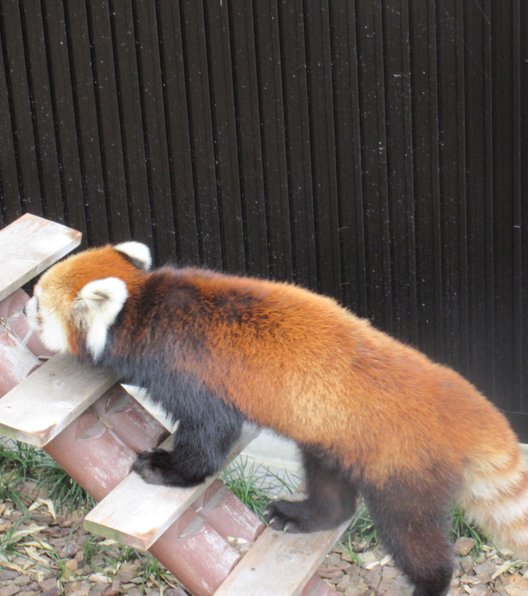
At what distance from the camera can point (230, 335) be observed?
2885mm

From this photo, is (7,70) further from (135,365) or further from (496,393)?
(496,393)

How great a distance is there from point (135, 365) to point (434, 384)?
881 mm

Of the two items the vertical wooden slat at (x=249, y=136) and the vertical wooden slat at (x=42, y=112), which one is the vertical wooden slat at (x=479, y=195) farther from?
the vertical wooden slat at (x=42, y=112)

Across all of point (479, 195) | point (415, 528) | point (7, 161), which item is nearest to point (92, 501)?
point (7, 161)

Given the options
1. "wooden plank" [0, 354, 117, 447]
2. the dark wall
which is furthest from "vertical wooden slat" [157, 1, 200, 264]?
"wooden plank" [0, 354, 117, 447]

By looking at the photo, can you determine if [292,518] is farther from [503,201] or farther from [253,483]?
[503,201]

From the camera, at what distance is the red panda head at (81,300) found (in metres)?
2.88

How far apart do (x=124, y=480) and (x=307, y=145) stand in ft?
5.89

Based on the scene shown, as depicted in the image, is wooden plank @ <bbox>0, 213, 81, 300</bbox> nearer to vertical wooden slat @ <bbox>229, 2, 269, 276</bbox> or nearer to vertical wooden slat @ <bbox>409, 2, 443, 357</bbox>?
→ vertical wooden slat @ <bbox>229, 2, 269, 276</bbox>

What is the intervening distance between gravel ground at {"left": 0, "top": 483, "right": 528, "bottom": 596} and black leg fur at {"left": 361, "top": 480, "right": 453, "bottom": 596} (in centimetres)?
89

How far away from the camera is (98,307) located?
288cm

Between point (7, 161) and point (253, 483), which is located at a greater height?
point (7, 161)

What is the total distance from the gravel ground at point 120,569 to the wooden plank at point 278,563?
2.57ft

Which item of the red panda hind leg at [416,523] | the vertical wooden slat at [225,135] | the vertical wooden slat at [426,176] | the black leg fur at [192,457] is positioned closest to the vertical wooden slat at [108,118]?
the vertical wooden slat at [225,135]
